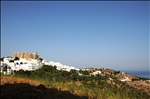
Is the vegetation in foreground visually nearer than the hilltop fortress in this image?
Yes

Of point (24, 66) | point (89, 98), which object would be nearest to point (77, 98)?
point (89, 98)

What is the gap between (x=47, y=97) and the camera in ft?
33.9

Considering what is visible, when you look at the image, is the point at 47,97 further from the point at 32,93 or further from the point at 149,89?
the point at 149,89

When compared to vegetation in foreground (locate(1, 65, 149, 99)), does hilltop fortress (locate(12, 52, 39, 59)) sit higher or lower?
higher

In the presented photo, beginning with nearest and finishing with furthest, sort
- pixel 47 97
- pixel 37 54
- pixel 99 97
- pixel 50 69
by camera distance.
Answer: pixel 47 97
pixel 99 97
pixel 50 69
pixel 37 54

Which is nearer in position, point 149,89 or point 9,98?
point 9,98

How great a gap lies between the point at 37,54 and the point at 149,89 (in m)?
24.4

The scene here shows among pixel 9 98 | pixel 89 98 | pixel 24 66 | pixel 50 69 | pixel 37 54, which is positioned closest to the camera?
pixel 9 98

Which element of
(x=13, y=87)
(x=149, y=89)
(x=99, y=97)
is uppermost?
(x=13, y=87)

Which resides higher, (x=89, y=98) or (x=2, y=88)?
(x=2, y=88)

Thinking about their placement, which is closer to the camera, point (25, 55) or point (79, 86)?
point (79, 86)

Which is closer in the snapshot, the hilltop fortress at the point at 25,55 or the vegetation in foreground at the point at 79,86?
the vegetation in foreground at the point at 79,86

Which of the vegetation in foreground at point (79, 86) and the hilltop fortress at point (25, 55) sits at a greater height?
the hilltop fortress at point (25, 55)

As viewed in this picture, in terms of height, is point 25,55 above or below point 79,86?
above
